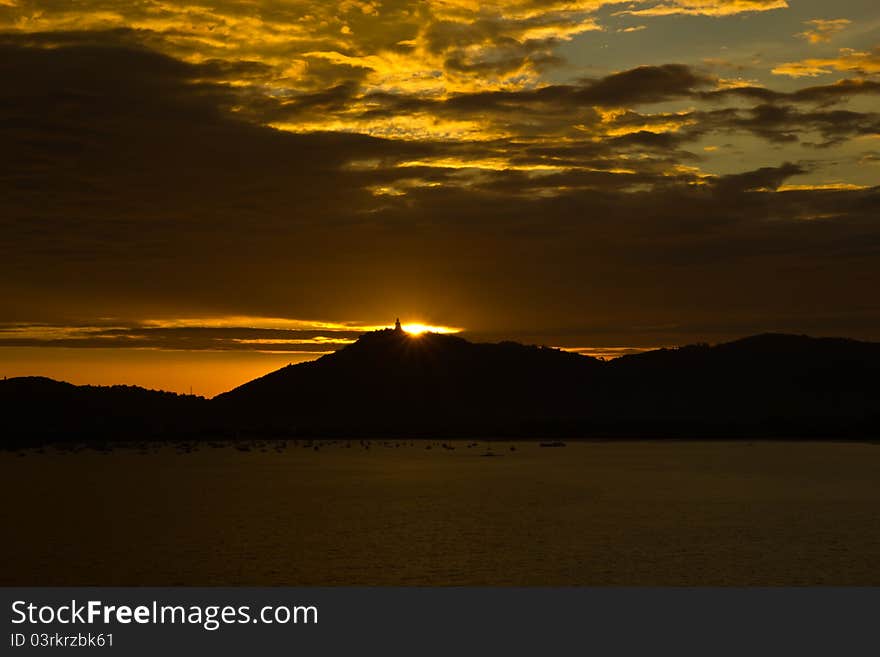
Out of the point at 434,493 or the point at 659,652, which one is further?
the point at 434,493

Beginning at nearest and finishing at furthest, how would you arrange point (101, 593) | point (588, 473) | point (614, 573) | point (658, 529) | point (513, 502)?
1. point (101, 593)
2. point (614, 573)
3. point (658, 529)
4. point (513, 502)
5. point (588, 473)

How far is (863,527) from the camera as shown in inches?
2987

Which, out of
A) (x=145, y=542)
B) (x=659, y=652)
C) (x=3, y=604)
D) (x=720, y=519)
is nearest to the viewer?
(x=659, y=652)

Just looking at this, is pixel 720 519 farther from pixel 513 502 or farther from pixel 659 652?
pixel 659 652

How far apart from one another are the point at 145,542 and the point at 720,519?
41.6 metres

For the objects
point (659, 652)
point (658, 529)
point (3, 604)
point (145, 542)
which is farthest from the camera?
point (658, 529)

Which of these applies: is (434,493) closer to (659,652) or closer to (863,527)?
(863,527)

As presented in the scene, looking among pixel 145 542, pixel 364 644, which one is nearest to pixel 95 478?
pixel 145 542

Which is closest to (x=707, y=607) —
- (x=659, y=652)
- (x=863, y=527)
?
(x=659, y=652)

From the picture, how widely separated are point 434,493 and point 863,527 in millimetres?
49467

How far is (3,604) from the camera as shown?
43.0 metres

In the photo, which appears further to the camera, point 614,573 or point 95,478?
point 95,478

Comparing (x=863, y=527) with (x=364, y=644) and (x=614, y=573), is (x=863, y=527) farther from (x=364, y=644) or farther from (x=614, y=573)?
(x=364, y=644)

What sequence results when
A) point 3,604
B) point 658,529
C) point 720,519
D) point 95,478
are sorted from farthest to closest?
point 95,478 → point 720,519 → point 658,529 → point 3,604
